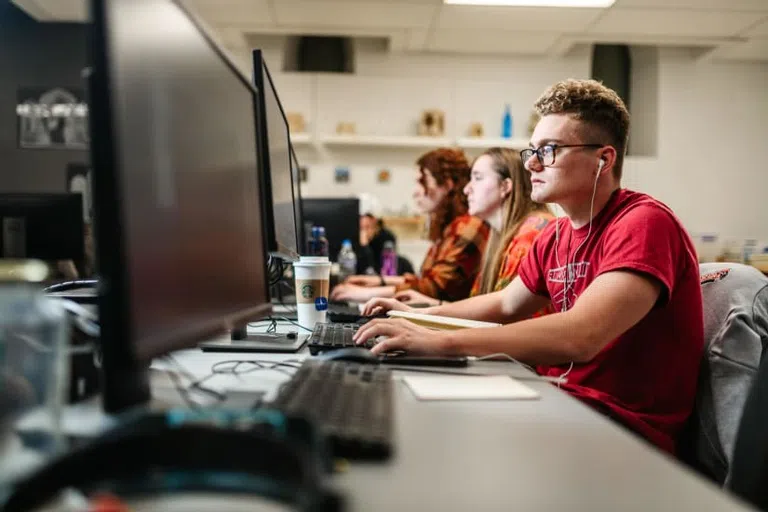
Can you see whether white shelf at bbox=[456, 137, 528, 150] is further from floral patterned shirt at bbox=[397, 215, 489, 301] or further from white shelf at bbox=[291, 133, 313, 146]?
floral patterned shirt at bbox=[397, 215, 489, 301]

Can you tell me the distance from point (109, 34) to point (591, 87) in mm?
1237

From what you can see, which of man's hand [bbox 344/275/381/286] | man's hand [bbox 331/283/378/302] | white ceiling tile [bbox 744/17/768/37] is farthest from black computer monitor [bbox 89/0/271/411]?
white ceiling tile [bbox 744/17/768/37]

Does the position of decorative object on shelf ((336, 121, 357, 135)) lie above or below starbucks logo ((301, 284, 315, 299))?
above

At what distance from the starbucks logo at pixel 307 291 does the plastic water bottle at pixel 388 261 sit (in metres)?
2.30

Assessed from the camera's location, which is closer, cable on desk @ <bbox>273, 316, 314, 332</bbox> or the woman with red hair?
cable on desk @ <bbox>273, 316, 314, 332</bbox>

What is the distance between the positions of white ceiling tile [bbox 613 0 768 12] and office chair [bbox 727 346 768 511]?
374cm

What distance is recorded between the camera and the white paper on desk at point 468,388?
84 cm

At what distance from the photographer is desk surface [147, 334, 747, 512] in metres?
0.49

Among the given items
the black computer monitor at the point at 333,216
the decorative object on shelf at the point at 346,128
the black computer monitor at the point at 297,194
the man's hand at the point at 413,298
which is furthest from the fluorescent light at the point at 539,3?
the man's hand at the point at 413,298

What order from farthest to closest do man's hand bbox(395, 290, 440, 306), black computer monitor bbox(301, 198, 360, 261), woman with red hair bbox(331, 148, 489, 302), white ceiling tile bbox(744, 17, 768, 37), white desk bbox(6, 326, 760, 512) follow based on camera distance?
white ceiling tile bbox(744, 17, 768, 37) < black computer monitor bbox(301, 198, 360, 261) < woman with red hair bbox(331, 148, 489, 302) < man's hand bbox(395, 290, 440, 306) < white desk bbox(6, 326, 760, 512)

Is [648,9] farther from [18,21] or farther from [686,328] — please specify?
[18,21]

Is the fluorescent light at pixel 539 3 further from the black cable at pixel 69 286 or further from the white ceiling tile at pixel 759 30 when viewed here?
the black cable at pixel 69 286

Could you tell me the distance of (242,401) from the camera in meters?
0.75

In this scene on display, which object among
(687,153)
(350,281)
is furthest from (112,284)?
(687,153)
